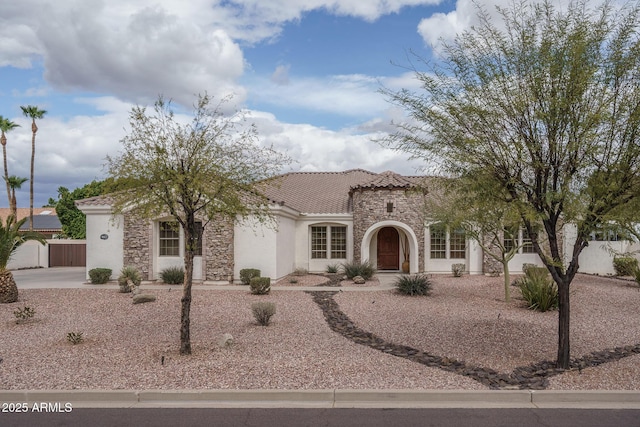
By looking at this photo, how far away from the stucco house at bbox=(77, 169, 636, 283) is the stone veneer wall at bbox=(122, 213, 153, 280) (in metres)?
0.04

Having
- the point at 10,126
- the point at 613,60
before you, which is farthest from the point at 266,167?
the point at 10,126

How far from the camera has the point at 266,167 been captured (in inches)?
375

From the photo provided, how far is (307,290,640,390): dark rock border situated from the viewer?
734 cm

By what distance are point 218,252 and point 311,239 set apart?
5.83 m

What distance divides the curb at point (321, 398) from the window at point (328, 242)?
16.4 meters

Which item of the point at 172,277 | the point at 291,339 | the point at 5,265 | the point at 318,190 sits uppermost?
the point at 318,190

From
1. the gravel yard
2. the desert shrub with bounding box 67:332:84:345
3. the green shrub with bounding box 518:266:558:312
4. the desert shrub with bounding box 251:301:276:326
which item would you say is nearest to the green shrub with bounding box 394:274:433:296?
the gravel yard

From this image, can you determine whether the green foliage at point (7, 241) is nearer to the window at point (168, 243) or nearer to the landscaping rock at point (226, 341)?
the window at point (168, 243)

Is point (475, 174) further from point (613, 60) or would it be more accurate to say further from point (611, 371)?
point (611, 371)

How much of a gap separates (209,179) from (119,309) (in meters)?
6.85

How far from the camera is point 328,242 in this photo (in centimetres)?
2317

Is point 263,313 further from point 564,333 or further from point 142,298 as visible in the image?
point 564,333

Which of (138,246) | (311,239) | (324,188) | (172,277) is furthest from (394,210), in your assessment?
(138,246)
